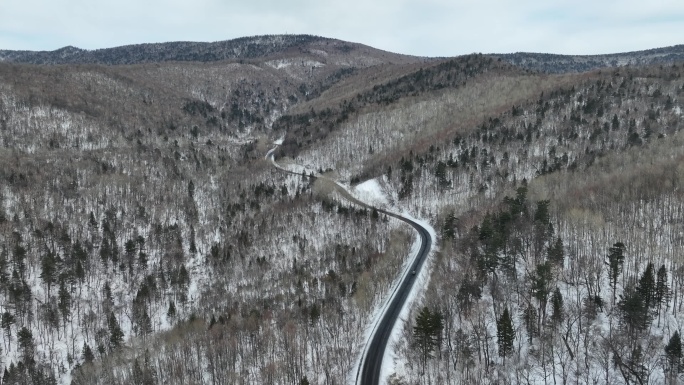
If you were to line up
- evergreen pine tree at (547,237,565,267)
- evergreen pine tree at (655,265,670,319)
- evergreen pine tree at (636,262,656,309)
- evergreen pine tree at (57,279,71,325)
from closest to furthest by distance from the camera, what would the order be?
evergreen pine tree at (655,265,670,319) → evergreen pine tree at (636,262,656,309) → evergreen pine tree at (547,237,565,267) → evergreen pine tree at (57,279,71,325)

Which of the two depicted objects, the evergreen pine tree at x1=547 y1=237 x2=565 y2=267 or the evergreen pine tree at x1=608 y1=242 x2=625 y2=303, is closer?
the evergreen pine tree at x1=608 y1=242 x2=625 y2=303

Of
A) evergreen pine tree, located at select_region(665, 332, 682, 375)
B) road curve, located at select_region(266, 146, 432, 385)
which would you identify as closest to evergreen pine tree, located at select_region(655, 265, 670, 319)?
evergreen pine tree, located at select_region(665, 332, 682, 375)

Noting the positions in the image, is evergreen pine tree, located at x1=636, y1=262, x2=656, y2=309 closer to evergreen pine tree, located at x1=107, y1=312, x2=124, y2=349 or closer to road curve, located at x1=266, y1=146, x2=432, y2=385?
road curve, located at x1=266, y1=146, x2=432, y2=385

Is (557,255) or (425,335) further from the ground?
(557,255)

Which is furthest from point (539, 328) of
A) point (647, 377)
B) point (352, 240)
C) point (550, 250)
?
point (352, 240)

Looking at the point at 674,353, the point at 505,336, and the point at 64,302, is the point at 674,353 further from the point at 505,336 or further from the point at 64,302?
the point at 64,302

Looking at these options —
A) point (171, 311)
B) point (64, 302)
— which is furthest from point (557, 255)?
point (64, 302)

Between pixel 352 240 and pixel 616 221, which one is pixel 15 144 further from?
pixel 616 221

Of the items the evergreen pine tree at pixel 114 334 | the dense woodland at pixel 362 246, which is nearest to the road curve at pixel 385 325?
the dense woodland at pixel 362 246
